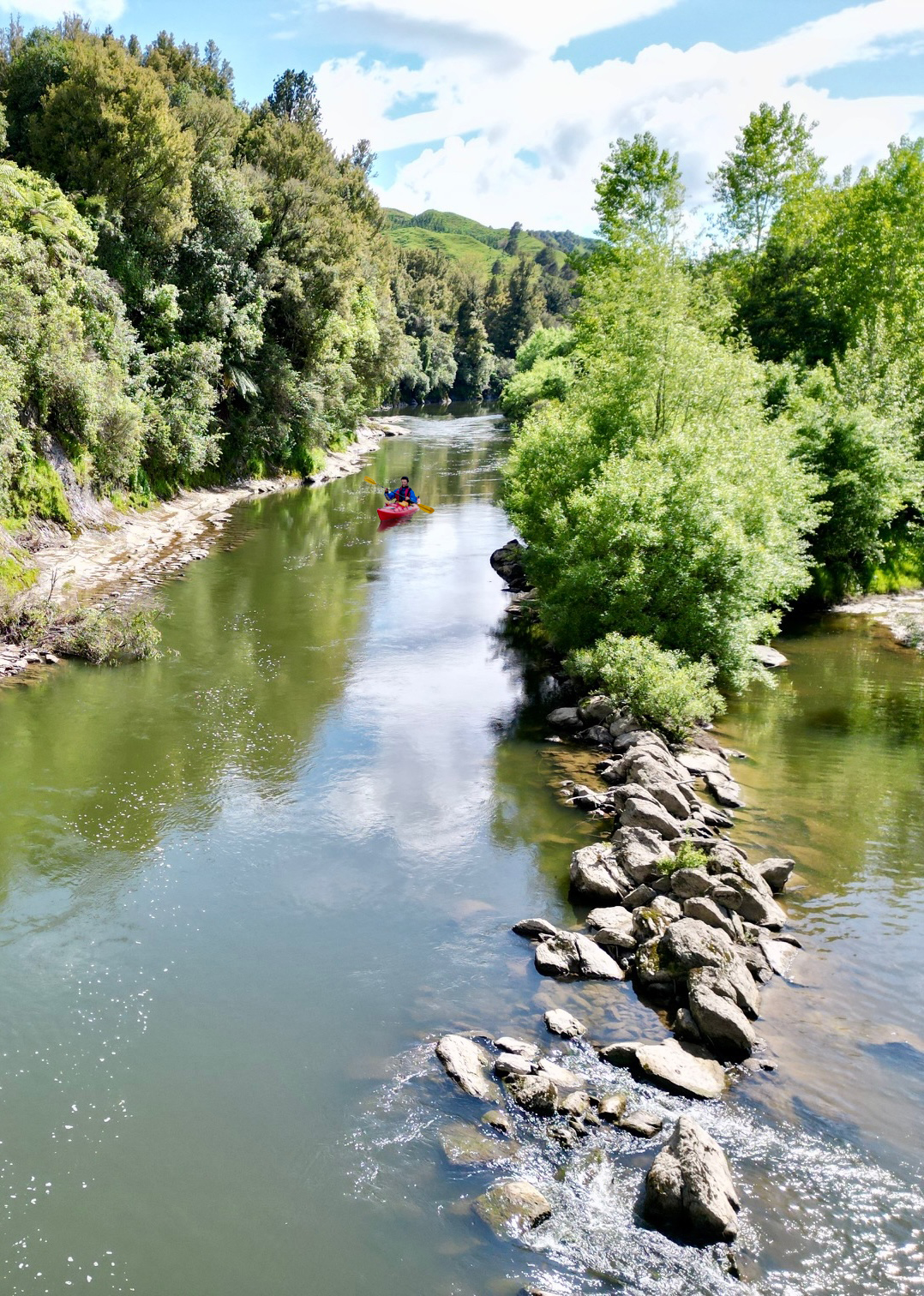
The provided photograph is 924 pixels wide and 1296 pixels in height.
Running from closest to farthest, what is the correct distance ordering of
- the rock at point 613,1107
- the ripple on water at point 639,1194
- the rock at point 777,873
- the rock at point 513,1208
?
1. the ripple on water at point 639,1194
2. the rock at point 513,1208
3. the rock at point 613,1107
4. the rock at point 777,873

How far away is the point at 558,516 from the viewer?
87.6ft

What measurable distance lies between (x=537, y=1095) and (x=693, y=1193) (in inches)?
87.5

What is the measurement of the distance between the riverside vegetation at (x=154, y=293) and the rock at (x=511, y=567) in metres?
16.2

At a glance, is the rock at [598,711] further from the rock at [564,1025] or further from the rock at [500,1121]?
the rock at [500,1121]

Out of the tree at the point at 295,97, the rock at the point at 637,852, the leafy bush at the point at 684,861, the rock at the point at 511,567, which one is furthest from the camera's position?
the tree at the point at 295,97

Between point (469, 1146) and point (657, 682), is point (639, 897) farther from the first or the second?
point (657, 682)

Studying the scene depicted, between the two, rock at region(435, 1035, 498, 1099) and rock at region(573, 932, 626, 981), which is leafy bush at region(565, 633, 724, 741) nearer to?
rock at region(573, 932, 626, 981)

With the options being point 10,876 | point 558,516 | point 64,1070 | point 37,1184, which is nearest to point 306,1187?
point 37,1184

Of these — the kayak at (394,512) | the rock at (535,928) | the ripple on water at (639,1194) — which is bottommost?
the ripple on water at (639,1194)

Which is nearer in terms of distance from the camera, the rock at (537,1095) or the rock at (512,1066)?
the rock at (537,1095)

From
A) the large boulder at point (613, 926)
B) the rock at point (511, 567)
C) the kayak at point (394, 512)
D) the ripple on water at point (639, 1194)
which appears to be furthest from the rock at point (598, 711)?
the kayak at point (394, 512)

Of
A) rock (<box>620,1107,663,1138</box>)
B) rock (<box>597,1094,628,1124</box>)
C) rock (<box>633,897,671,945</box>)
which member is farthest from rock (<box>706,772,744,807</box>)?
rock (<box>620,1107,663,1138</box>)

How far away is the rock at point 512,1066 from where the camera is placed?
1128 cm

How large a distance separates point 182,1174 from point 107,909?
5.65 m
